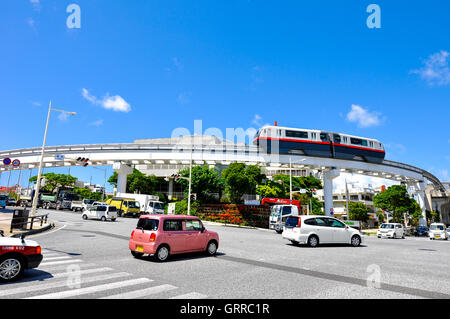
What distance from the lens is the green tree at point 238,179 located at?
121ft

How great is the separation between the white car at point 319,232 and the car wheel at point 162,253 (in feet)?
25.4

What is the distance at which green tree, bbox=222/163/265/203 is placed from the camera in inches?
1451

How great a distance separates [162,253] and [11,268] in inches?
168

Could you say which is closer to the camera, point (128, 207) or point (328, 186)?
point (128, 207)

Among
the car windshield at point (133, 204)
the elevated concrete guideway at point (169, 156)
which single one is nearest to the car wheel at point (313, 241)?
the elevated concrete guideway at point (169, 156)

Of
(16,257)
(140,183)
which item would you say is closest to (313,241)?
(16,257)

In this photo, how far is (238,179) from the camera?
3669 centimetres

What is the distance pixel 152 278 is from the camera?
7.14 meters

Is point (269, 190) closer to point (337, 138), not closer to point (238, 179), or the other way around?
point (238, 179)

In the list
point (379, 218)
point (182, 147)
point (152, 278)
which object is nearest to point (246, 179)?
point (182, 147)

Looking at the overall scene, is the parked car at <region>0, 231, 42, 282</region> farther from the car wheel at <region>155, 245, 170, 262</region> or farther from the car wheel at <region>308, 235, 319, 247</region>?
the car wheel at <region>308, 235, 319, 247</region>

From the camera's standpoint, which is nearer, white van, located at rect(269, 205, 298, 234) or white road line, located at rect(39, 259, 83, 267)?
white road line, located at rect(39, 259, 83, 267)

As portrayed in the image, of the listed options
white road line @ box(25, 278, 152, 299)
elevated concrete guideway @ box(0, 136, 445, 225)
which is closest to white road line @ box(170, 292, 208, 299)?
white road line @ box(25, 278, 152, 299)
